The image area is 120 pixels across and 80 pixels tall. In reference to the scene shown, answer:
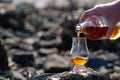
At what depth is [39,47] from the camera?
1980cm

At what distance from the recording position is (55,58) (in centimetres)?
1441

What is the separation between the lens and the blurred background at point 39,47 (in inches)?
510

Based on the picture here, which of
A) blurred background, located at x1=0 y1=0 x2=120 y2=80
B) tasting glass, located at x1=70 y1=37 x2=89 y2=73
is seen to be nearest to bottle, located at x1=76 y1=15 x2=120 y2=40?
tasting glass, located at x1=70 y1=37 x2=89 y2=73

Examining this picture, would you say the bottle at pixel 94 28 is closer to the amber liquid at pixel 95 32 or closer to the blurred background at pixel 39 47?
the amber liquid at pixel 95 32

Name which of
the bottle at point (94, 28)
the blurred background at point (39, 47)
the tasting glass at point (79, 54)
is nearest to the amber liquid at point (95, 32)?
the bottle at point (94, 28)

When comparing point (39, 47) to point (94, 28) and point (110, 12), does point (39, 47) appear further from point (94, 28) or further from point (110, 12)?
point (110, 12)

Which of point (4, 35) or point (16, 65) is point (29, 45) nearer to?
point (4, 35)

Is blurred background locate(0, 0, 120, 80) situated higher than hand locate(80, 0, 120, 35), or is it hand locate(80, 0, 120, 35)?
hand locate(80, 0, 120, 35)

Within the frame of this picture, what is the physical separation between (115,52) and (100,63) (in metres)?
4.96

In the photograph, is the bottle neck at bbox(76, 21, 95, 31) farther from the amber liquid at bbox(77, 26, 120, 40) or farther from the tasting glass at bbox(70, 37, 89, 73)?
the tasting glass at bbox(70, 37, 89, 73)

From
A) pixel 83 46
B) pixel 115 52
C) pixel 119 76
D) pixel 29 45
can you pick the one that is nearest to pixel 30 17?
pixel 29 45

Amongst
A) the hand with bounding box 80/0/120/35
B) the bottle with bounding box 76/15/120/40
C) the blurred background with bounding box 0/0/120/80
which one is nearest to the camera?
the hand with bounding box 80/0/120/35

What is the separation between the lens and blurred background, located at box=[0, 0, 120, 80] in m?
13.0

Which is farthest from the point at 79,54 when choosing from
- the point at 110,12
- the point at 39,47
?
the point at 39,47
